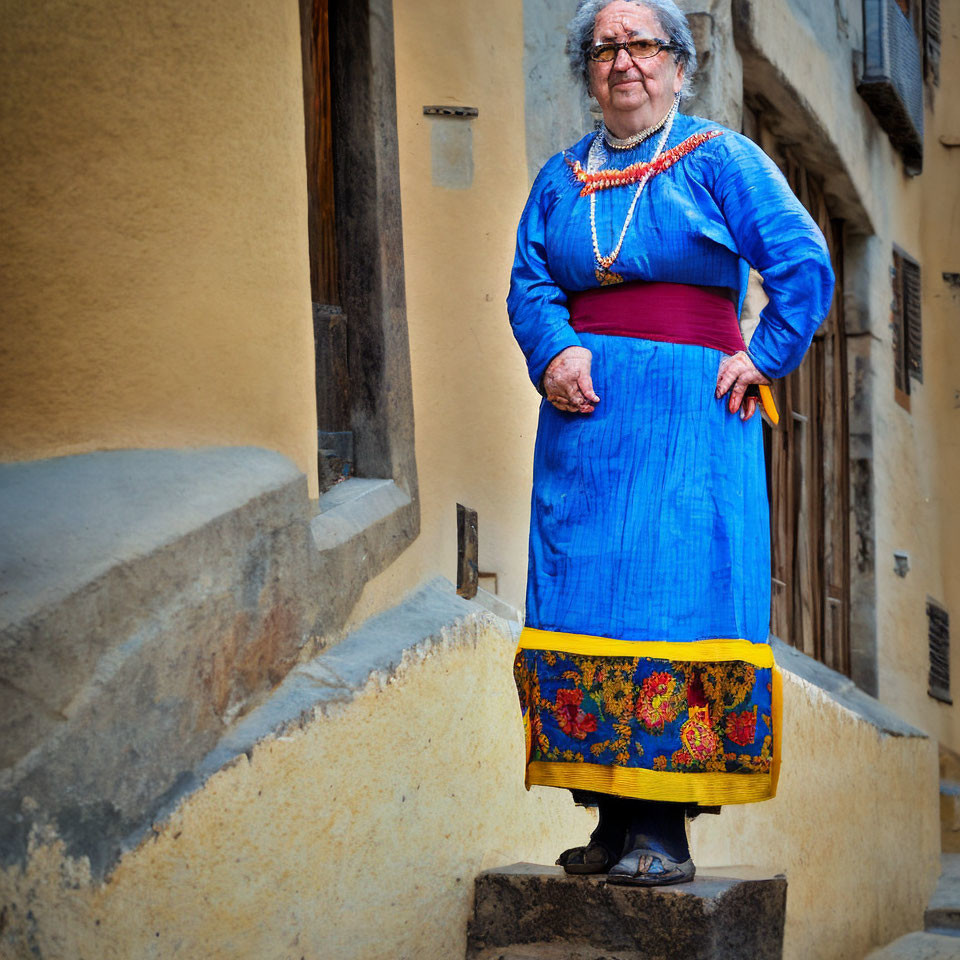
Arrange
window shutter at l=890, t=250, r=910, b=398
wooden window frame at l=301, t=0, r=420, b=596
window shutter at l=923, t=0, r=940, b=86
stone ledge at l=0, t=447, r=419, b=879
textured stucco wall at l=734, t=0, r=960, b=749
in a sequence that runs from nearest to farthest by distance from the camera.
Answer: stone ledge at l=0, t=447, r=419, b=879
wooden window frame at l=301, t=0, r=420, b=596
textured stucco wall at l=734, t=0, r=960, b=749
window shutter at l=890, t=250, r=910, b=398
window shutter at l=923, t=0, r=940, b=86

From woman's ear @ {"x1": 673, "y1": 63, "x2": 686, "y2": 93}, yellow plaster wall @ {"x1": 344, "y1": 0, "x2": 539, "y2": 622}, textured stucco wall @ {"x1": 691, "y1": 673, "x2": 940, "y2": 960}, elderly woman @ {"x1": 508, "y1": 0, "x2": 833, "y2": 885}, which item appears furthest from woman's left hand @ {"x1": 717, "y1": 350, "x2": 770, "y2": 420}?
textured stucco wall @ {"x1": 691, "y1": 673, "x2": 940, "y2": 960}

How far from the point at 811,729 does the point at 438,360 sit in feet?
6.81

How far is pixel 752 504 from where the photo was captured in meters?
3.12

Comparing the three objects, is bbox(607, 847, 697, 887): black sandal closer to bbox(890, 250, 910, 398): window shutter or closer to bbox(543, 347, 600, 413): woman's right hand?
bbox(543, 347, 600, 413): woman's right hand

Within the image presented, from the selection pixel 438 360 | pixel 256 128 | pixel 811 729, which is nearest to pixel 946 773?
pixel 811 729

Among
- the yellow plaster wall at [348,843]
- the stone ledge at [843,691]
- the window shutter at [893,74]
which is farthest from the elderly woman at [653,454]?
the window shutter at [893,74]

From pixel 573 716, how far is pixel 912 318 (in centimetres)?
583

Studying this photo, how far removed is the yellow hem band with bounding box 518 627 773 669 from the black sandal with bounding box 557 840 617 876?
1.47 ft

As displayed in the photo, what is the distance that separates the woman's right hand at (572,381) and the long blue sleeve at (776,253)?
0.32m

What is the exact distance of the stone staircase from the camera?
5.56m

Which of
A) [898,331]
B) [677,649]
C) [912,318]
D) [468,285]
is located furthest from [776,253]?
[912,318]

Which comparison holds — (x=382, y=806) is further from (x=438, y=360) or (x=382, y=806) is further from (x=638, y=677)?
(x=438, y=360)

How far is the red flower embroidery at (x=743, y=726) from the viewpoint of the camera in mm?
2969

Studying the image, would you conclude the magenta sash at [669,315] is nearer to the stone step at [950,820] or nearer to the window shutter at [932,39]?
the stone step at [950,820]
